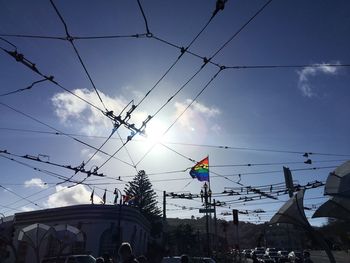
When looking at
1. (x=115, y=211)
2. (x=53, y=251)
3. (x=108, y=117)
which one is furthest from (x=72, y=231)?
(x=108, y=117)

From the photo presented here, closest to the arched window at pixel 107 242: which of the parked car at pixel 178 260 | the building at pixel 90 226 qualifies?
the building at pixel 90 226

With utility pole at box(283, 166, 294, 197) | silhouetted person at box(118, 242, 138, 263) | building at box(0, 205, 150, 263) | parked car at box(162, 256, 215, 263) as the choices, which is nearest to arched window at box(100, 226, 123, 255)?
building at box(0, 205, 150, 263)

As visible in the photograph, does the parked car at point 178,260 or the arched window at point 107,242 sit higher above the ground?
the arched window at point 107,242

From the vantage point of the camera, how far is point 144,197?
7412cm

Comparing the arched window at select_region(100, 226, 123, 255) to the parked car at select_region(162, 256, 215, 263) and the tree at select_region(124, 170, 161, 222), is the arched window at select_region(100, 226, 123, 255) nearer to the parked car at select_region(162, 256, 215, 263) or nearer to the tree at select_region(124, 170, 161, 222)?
the parked car at select_region(162, 256, 215, 263)

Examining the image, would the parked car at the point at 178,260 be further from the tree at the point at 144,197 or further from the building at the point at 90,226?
the tree at the point at 144,197

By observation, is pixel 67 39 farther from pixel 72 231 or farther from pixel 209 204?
pixel 209 204

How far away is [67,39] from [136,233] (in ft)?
97.0

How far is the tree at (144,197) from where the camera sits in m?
71.2

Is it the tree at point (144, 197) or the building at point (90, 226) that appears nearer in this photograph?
the building at point (90, 226)

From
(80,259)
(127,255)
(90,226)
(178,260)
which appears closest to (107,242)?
(90,226)

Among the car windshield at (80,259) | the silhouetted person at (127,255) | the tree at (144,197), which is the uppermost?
the tree at (144,197)

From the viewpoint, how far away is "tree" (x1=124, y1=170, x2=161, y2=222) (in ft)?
234

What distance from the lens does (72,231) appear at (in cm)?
2500
